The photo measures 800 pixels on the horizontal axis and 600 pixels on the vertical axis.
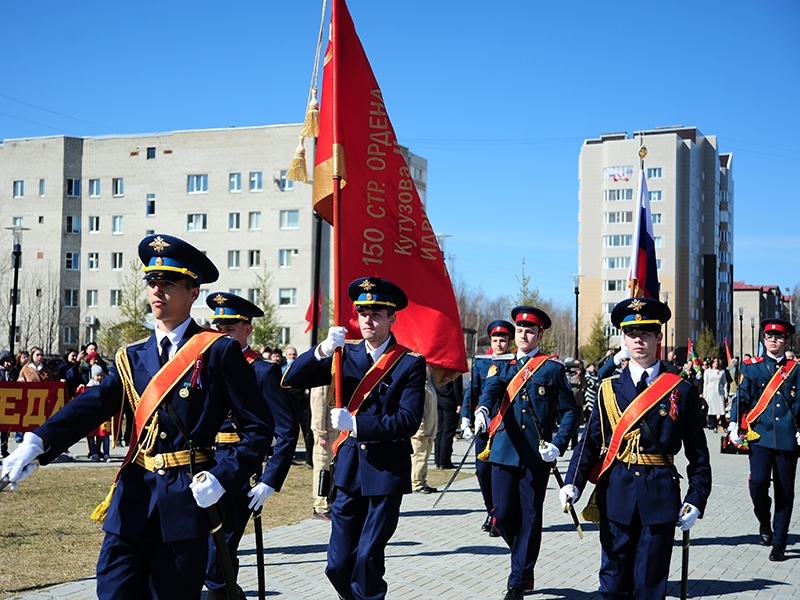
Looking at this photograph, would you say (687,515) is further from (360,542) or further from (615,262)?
(615,262)

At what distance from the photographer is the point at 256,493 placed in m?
5.70

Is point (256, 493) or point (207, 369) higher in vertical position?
point (207, 369)

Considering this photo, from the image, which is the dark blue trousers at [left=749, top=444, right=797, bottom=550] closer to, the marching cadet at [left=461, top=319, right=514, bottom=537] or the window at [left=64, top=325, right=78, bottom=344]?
the marching cadet at [left=461, top=319, right=514, bottom=537]

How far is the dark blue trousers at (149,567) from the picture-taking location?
14.9 feet

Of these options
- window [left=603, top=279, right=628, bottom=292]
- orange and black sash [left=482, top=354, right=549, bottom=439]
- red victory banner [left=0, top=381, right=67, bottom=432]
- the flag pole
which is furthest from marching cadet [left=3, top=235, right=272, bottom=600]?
window [left=603, top=279, right=628, bottom=292]

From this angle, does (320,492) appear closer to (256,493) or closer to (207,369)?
(256,493)

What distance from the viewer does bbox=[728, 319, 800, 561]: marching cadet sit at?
10531 millimetres

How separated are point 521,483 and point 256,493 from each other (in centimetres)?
360

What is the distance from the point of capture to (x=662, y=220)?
9738 cm

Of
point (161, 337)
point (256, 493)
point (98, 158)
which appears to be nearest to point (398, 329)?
point (256, 493)

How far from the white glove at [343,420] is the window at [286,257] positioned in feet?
205

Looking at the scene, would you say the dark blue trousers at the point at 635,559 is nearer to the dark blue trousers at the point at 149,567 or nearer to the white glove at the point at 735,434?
the dark blue trousers at the point at 149,567

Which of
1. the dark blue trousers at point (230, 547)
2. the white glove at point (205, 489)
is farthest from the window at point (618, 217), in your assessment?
the white glove at point (205, 489)

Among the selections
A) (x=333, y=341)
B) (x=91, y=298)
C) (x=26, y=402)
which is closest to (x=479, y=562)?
(x=333, y=341)
